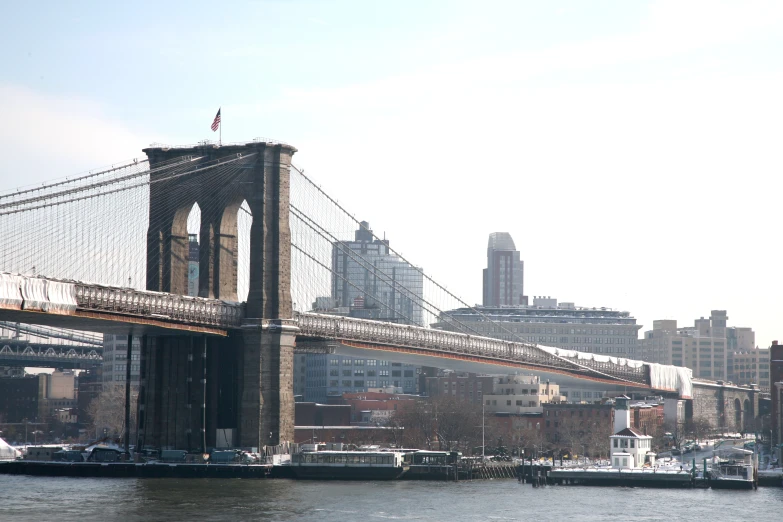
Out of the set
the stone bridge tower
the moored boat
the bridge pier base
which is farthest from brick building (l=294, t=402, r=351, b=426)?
the bridge pier base

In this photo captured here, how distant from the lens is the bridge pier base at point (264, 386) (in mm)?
101812

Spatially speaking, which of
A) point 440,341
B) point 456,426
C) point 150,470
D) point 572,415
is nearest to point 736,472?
point 440,341

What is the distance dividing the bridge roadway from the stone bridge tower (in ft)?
6.41

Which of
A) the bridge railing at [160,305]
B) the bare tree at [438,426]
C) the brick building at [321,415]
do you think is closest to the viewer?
the bridge railing at [160,305]

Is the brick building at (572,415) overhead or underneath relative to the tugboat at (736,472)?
overhead

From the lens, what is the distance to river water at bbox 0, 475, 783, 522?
246ft

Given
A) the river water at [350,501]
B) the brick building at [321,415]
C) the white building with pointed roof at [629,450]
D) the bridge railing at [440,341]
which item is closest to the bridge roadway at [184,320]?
the bridge railing at [440,341]

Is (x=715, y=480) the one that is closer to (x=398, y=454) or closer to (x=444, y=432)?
(x=398, y=454)

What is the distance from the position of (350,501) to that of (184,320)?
72.6 feet

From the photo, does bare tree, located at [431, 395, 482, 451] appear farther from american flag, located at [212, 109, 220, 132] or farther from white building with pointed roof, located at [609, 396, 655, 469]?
american flag, located at [212, 109, 220, 132]

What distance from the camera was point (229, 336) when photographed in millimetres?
104125

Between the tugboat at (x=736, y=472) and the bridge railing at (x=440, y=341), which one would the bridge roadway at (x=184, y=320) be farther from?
the tugboat at (x=736, y=472)

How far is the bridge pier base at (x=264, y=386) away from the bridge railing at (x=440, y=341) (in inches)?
231

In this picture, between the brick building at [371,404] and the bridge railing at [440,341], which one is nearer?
the bridge railing at [440,341]
